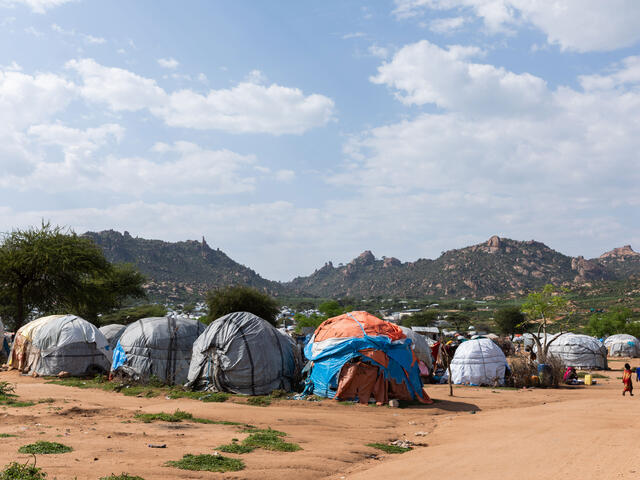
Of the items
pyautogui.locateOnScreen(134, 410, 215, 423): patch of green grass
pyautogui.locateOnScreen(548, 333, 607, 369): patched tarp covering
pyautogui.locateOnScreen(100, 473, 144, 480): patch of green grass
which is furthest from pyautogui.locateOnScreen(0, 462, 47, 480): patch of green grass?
pyautogui.locateOnScreen(548, 333, 607, 369): patched tarp covering

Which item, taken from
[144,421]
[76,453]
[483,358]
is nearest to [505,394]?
[483,358]

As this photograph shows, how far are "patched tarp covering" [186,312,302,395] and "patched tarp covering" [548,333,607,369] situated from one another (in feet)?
78.2

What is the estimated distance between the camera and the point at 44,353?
21.8 meters

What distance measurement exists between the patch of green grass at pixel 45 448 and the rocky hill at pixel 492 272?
11030 cm

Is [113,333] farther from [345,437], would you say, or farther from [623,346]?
[623,346]

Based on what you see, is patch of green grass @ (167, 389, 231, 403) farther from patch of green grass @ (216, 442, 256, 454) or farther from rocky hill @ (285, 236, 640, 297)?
→ rocky hill @ (285, 236, 640, 297)

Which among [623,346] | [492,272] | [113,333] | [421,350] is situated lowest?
[623,346]

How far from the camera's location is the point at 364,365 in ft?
54.7

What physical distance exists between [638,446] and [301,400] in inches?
382

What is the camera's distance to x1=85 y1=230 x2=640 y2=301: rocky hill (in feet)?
381

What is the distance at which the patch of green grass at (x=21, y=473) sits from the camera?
604cm

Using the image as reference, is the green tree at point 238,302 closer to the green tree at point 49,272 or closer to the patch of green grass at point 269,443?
the green tree at point 49,272

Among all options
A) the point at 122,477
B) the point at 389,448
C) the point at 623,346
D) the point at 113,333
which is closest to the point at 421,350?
the point at 389,448

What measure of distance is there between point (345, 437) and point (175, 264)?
121 m
